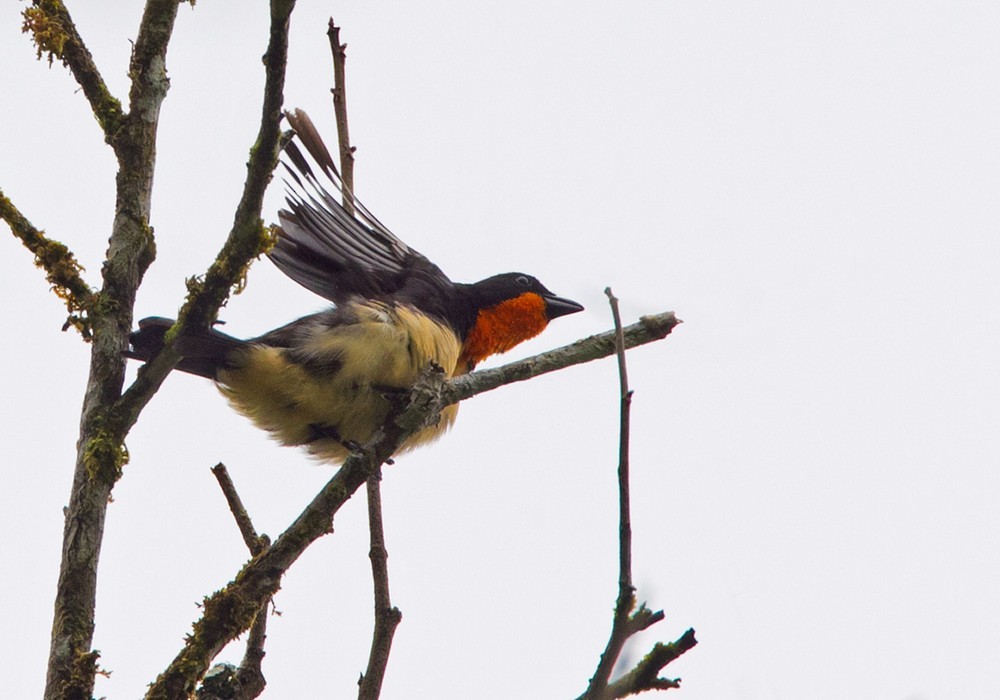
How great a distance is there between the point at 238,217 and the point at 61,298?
74cm

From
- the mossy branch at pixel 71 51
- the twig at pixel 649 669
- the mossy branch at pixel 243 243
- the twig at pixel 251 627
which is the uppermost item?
the mossy branch at pixel 71 51

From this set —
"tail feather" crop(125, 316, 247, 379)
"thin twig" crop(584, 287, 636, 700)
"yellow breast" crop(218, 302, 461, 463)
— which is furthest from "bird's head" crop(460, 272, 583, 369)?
"thin twig" crop(584, 287, 636, 700)

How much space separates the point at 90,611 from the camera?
3.04 metres

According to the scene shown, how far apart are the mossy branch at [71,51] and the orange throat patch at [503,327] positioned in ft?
9.74

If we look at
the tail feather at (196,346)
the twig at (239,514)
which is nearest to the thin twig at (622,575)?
the twig at (239,514)

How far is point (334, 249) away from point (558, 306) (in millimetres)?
1559

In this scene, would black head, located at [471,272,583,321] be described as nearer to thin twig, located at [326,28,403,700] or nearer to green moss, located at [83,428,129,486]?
thin twig, located at [326,28,403,700]

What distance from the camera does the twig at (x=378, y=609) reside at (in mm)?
3053

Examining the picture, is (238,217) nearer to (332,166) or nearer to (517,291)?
(332,166)

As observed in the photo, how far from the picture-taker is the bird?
17.7ft

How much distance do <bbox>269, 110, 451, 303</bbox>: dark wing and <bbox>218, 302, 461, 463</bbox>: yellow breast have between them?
347 mm

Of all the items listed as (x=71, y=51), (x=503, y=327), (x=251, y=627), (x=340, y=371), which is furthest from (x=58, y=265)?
(x=503, y=327)

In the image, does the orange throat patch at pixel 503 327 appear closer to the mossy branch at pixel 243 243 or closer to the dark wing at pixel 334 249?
the dark wing at pixel 334 249

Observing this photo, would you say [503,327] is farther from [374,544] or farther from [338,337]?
[374,544]
